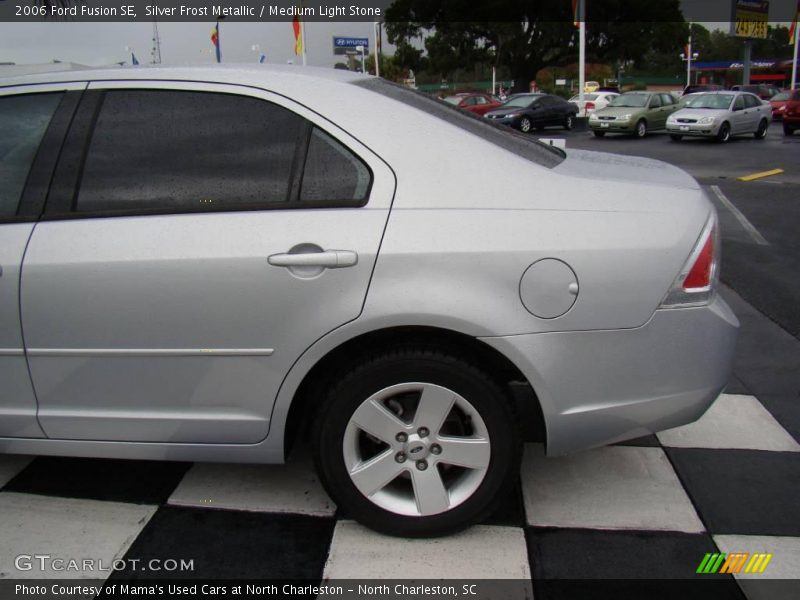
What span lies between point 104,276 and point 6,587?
106 cm

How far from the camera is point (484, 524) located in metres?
2.71

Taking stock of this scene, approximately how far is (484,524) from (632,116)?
936 inches

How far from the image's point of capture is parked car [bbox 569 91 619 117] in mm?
30508

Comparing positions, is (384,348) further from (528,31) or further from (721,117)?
(528,31)

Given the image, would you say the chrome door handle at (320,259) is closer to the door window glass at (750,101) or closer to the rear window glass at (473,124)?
the rear window glass at (473,124)

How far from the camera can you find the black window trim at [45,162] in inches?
102

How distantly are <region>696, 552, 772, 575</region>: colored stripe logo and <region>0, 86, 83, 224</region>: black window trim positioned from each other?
8.54 feet

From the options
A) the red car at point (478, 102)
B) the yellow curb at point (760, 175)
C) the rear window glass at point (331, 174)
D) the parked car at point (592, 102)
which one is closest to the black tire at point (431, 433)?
the rear window glass at point (331, 174)

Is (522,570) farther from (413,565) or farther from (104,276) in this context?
(104,276)

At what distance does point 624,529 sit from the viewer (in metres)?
2.66

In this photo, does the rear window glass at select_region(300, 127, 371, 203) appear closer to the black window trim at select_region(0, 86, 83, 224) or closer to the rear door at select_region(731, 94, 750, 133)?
the black window trim at select_region(0, 86, 83, 224)

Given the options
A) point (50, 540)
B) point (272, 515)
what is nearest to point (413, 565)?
point (272, 515)

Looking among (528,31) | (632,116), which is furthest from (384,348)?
(528,31)

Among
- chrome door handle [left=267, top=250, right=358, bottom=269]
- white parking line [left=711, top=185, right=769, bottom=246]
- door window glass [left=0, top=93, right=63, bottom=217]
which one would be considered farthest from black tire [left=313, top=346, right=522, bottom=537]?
white parking line [left=711, top=185, right=769, bottom=246]
